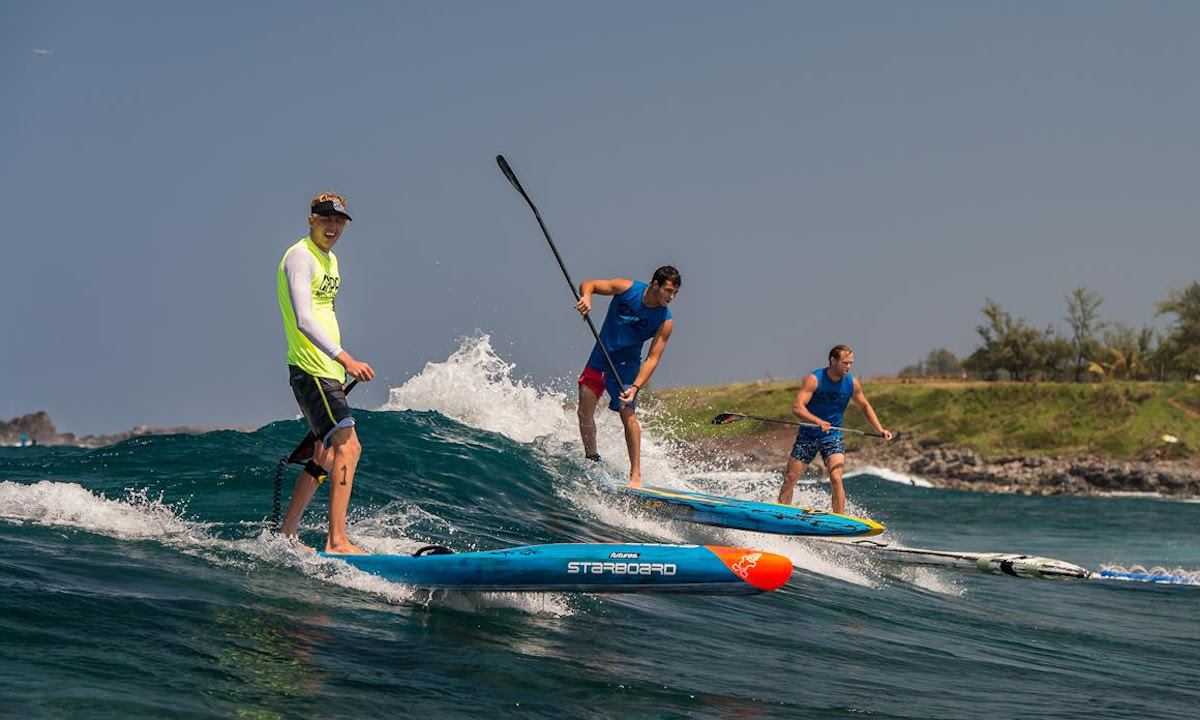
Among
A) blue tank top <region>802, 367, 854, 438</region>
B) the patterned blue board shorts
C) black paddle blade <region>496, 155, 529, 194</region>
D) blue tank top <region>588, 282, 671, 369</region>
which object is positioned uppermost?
black paddle blade <region>496, 155, 529, 194</region>

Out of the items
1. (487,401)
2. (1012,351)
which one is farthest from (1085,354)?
(487,401)

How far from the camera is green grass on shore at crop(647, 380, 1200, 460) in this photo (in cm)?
4919

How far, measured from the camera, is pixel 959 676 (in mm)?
6984

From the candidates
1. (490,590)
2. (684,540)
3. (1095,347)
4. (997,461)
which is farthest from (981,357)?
(490,590)

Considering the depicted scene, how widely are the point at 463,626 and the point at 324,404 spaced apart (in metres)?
1.52

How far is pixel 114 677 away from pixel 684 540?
7299 mm

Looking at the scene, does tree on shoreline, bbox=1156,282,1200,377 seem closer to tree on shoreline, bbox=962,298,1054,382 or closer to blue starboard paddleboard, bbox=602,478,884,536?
tree on shoreline, bbox=962,298,1054,382

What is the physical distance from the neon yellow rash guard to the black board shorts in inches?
2.0

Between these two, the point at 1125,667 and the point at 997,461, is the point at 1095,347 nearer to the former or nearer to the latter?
the point at 997,461

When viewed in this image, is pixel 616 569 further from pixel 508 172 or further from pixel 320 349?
pixel 508 172

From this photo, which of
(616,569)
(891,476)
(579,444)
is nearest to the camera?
(616,569)

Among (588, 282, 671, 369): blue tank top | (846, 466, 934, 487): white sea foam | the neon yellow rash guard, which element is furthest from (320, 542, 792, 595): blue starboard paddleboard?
(846, 466, 934, 487): white sea foam

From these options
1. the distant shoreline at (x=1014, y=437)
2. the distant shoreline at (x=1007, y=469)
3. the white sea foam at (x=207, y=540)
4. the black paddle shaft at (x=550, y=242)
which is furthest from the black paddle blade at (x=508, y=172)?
the distant shoreline at (x=1007, y=469)

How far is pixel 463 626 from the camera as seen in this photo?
6207mm
